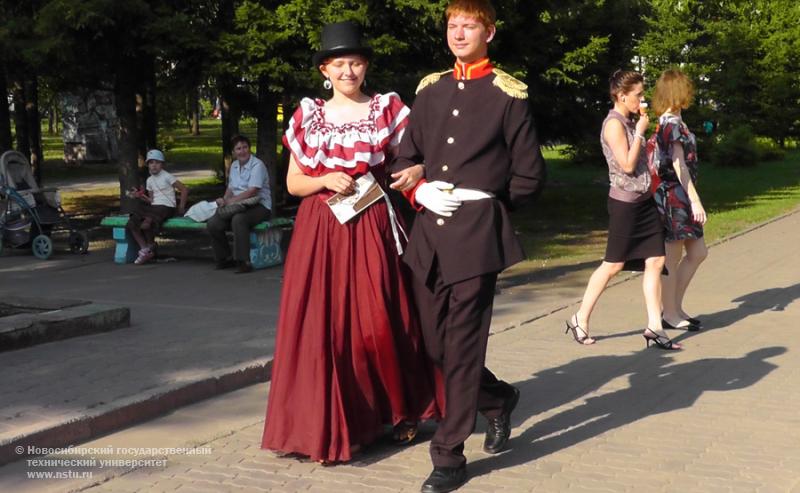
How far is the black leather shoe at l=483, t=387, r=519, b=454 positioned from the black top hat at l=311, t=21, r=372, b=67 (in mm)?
1859

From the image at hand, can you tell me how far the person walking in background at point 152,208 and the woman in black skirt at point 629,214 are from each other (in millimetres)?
6334

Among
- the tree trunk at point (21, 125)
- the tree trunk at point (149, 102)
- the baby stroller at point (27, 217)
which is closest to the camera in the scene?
the baby stroller at point (27, 217)

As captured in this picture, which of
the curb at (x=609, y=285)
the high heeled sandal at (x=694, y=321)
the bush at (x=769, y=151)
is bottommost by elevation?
the bush at (x=769, y=151)

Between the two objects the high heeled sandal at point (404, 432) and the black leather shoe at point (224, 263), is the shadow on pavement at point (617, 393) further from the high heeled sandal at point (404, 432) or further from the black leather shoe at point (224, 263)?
the black leather shoe at point (224, 263)

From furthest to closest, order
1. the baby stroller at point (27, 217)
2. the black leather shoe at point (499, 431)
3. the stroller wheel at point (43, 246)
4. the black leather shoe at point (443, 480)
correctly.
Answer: the baby stroller at point (27, 217) < the stroller wheel at point (43, 246) < the black leather shoe at point (499, 431) < the black leather shoe at point (443, 480)

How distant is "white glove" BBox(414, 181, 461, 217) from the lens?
507 centimetres

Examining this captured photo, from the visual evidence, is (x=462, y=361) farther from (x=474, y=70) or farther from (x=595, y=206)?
(x=595, y=206)

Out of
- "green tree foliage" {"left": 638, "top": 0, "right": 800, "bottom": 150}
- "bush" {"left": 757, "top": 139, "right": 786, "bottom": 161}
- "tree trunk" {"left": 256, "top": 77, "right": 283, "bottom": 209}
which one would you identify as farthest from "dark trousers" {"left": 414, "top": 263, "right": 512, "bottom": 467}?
"green tree foliage" {"left": 638, "top": 0, "right": 800, "bottom": 150}

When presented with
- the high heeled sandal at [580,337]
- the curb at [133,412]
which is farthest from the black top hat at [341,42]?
the high heeled sandal at [580,337]

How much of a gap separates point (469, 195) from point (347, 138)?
0.77m

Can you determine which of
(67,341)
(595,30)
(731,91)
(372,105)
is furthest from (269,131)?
(731,91)

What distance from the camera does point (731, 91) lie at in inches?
1772

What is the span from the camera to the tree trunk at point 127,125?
15.7 meters

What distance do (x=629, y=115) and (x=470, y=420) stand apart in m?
3.96
